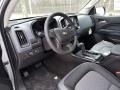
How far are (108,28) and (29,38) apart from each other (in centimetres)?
132

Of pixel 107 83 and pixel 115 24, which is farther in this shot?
pixel 115 24

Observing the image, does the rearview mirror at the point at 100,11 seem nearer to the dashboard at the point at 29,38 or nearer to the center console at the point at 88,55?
the center console at the point at 88,55

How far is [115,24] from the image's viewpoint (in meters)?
2.70

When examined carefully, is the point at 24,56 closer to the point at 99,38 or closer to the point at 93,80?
the point at 93,80

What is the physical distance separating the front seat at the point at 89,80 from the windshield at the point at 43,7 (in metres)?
0.74

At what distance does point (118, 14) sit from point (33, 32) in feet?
4.50

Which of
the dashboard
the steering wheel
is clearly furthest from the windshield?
the steering wheel

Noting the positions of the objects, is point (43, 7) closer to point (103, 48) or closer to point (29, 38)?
point (29, 38)

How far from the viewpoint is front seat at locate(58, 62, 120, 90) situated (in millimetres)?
1438

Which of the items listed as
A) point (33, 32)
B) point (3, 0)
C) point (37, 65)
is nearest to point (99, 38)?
point (37, 65)

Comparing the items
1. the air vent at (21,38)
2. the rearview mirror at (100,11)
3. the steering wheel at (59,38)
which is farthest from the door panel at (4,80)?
the rearview mirror at (100,11)

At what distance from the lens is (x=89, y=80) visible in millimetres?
1501

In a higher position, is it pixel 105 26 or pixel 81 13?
pixel 81 13

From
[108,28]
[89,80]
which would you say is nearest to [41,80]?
[89,80]
